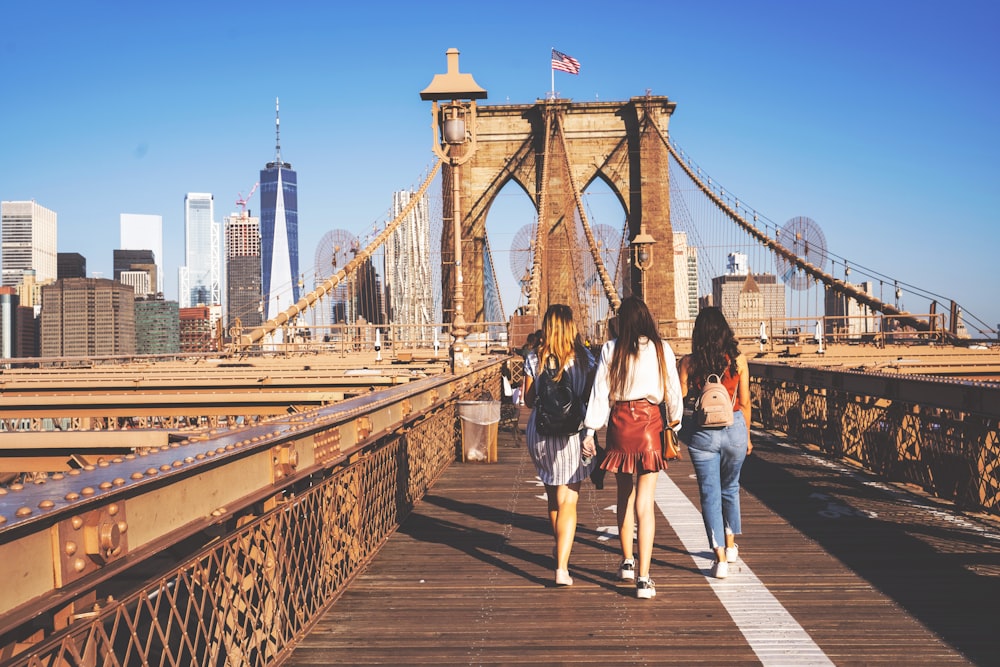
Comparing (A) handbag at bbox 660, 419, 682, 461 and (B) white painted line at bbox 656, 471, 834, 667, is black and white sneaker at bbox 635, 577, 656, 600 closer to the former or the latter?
(B) white painted line at bbox 656, 471, 834, 667

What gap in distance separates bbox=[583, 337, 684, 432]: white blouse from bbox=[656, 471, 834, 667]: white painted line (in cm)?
101

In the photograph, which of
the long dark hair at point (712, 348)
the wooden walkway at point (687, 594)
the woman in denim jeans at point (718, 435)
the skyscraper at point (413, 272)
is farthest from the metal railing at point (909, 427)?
the skyscraper at point (413, 272)

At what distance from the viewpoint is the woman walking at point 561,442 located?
5332 millimetres

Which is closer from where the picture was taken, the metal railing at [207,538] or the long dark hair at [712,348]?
the metal railing at [207,538]

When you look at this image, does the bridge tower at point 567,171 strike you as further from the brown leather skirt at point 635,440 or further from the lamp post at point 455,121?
the brown leather skirt at point 635,440

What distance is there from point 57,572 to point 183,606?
399 cm

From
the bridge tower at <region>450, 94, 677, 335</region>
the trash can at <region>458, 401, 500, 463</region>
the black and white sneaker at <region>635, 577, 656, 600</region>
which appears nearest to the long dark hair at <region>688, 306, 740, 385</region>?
the black and white sneaker at <region>635, 577, 656, 600</region>

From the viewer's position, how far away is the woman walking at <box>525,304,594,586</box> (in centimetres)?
533

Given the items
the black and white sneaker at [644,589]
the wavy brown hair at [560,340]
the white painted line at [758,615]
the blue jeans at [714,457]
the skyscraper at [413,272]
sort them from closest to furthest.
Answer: the white painted line at [758,615], the black and white sneaker at [644,589], the wavy brown hair at [560,340], the blue jeans at [714,457], the skyscraper at [413,272]

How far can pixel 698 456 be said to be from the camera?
5.68m

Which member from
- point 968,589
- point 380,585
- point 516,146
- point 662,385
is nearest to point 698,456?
point 662,385

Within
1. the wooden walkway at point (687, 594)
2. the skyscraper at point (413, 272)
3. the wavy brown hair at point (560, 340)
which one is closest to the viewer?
the wooden walkway at point (687, 594)

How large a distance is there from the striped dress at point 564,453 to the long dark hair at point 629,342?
28 centimetres

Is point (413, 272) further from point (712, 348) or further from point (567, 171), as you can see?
point (712, 348)
